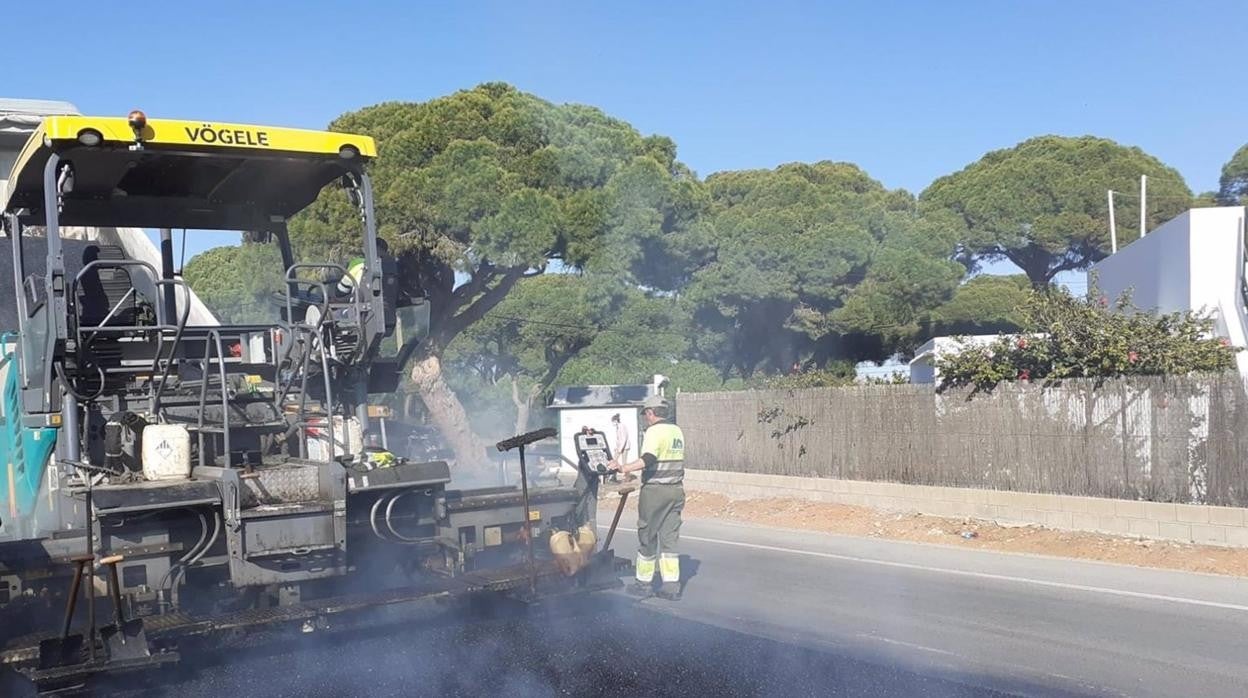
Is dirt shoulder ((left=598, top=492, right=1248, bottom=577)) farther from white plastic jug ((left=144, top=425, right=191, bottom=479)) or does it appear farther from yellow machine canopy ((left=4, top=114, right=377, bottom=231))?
white plastic jug ((left=144, top=425, right=191, bottom=479))

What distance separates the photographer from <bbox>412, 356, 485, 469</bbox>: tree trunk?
2503cm

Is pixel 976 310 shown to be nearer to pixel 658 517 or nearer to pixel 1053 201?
pixel 1053 201

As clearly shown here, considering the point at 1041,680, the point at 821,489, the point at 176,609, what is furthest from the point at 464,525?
the point at 821,489

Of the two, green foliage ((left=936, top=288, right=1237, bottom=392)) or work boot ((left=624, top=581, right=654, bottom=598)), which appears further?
green foliage ((left=936, top=288, right=1237, bottom=392))

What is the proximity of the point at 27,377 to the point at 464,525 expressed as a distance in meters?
2.87

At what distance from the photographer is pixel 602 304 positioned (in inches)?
1092

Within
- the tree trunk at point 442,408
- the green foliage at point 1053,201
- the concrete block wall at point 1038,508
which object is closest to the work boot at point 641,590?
the concrete block wall at point 1038,508

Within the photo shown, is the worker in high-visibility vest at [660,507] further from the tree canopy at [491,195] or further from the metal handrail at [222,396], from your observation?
the tree canopy at [491,195]

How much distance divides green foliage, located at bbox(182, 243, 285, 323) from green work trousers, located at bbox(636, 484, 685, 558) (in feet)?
10.5

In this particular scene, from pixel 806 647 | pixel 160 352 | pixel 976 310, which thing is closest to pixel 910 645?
pixel 806 647

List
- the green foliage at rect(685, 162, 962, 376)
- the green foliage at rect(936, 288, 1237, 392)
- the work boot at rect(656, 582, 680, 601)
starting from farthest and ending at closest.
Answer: the green foliage at rect(685, 162, 962, 376) < the green foliage at rect(936, 288, 1237, 392) < the work boot at rect(656, 582, 680, 601)

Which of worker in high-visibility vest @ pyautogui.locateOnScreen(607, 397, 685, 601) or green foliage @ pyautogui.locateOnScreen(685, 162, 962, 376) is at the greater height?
green foliage @ pyautogui.locateOnScreen(685, 162, 962, 376)

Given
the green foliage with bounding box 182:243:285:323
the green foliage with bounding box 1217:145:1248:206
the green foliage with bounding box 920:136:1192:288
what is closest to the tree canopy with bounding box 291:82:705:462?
the green foliage with bounding box 182:243:285:323

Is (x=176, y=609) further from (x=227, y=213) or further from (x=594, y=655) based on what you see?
(x=227, y=213)
